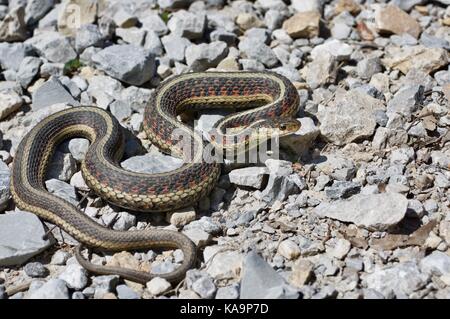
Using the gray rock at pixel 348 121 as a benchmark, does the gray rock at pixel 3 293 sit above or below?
below

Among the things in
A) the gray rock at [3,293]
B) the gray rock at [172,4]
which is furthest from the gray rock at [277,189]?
the gray rock at [172,4]

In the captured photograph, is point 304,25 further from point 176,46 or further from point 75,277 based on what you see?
point 75,277

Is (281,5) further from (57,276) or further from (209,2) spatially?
(57,276)

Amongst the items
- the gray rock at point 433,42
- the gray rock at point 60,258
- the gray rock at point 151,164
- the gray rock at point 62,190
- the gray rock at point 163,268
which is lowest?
the gray rock at point 60,258

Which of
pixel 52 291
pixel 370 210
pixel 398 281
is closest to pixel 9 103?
pixel 52 291

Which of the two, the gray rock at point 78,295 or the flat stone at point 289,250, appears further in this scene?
the flat stone at point 289,250

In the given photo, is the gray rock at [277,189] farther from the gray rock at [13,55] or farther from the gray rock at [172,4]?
the gray rock at [13,55]

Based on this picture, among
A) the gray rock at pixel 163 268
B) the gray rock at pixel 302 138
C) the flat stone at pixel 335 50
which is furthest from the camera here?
the flat stone at pixel 335 50
